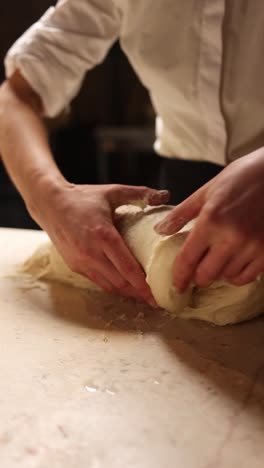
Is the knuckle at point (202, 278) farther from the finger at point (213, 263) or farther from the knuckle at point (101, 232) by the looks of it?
the knuckle at point (101, 232)

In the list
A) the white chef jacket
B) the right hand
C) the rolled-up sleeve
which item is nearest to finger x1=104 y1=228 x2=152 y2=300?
the right hand

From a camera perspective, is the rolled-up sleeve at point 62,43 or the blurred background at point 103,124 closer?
the rolled-up sleeve at point 62,43

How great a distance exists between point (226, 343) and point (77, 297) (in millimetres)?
238

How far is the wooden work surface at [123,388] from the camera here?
0.46 metres

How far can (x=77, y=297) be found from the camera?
773mm

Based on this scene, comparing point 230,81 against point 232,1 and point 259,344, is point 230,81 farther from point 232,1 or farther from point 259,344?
point 259,344

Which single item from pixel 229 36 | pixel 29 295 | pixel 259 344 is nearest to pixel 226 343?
pixel 259 344

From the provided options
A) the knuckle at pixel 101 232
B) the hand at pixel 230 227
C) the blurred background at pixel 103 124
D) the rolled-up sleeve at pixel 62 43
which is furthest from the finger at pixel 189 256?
the blurred background at pixel 103 124

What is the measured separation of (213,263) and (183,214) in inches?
2.9

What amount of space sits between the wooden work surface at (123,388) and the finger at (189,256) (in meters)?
0.08

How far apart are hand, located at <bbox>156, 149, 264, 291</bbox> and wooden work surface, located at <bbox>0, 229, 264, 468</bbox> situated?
0.33ft

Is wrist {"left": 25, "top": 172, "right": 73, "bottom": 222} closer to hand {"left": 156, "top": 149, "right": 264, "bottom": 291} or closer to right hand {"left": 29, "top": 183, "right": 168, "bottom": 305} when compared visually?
right hand {"left": 29, "top": 183, "right": 168, "bottom": 305}

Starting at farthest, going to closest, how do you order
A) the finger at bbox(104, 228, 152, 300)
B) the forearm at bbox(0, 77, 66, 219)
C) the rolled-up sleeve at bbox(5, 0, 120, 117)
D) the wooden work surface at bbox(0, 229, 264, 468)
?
the rolled-up sleeve at bbox(5, 0, 120, 117), the forearm at bbox(0, 77, 66, 219), the finger at bbox(104, 228, 152, 300), the wooden work surface at bbox(0, 229, 264, 468)

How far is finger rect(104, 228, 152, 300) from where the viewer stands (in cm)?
68
